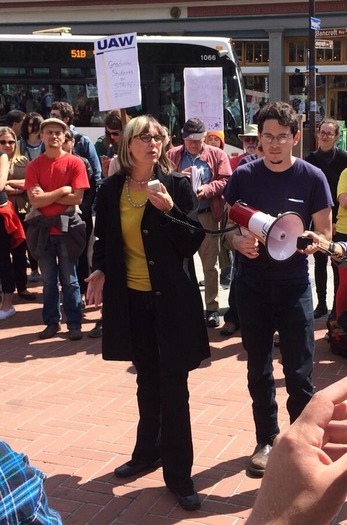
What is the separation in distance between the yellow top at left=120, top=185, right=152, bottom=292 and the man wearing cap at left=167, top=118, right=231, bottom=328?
289cm

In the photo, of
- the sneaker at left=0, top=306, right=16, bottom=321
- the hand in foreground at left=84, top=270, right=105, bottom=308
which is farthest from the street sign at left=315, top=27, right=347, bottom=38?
the hand in foreground at left=84, top=270, right=105, bottom=308

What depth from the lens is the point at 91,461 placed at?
167 inches

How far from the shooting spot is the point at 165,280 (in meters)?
3.79

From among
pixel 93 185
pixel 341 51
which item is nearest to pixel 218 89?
pixel 93 185

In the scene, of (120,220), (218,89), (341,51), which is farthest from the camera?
(341,51)

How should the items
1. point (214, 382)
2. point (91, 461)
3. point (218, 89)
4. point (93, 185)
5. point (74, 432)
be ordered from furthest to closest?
point (218, 89) < point (93, 185) < point (214, 382) < point (74, 432) < point (91, 461)

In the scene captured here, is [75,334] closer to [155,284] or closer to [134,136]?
[155,284]

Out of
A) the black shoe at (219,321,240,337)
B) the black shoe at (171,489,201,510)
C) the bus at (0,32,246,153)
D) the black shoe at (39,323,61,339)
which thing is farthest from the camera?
the bus at (0,32,246,153)

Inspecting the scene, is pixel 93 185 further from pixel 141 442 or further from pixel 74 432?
pixel 141 442

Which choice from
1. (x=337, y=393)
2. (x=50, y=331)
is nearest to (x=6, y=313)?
(x=50, y=331)

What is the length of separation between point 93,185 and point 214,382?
2.87m

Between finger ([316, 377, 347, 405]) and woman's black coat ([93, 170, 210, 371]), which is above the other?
finger ([316, 377, 347, 405])

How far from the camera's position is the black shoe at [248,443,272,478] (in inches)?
158

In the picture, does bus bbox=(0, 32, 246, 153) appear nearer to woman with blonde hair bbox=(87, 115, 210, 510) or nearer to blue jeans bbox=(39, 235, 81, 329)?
blue jeans bbox=(39, 235, 81, 329)
